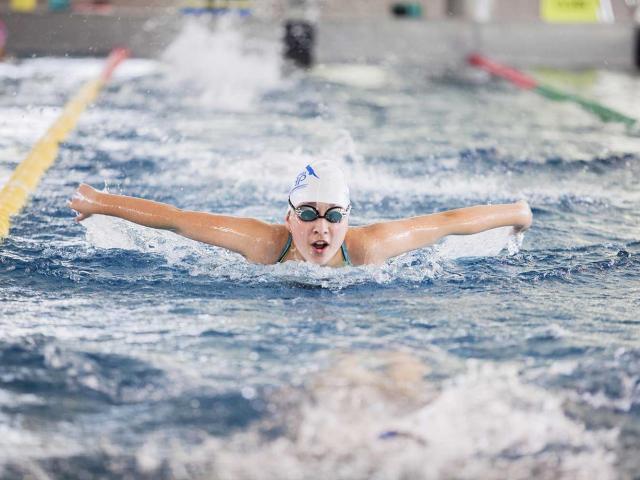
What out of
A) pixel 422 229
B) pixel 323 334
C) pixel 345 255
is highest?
pixel 422 229

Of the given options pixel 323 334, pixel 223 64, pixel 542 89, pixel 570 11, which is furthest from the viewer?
pixel 570 11

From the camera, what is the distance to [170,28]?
13812 millimetres

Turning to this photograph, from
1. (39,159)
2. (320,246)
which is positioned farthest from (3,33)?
(320,246)

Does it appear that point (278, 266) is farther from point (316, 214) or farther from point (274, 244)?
point (316, 214)

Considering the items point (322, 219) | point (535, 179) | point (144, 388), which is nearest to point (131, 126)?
point (535, 179)

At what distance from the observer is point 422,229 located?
412cm

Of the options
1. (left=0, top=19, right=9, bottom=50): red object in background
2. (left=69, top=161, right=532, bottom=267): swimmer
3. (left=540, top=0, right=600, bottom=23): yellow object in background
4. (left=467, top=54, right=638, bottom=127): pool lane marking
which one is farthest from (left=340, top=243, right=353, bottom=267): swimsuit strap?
(left=540, top=0, right=600, bottom=23): yellow object in background

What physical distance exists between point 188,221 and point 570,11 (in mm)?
13162

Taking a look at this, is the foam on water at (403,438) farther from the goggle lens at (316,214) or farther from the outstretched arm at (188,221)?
the outstretched arm at (188,221)

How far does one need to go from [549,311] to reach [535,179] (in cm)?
289

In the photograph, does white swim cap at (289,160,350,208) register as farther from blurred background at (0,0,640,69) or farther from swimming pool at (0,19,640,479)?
blurred background at (0,0,640,69)

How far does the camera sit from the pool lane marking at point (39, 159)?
17.9 feet

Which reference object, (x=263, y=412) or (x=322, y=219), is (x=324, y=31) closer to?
(x=322, y=219)

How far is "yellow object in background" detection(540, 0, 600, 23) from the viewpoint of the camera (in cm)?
1570
